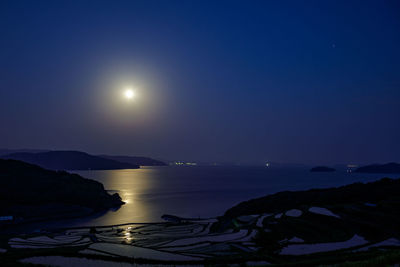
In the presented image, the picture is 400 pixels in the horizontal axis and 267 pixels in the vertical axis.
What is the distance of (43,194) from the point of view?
105 m

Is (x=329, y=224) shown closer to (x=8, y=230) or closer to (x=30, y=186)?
(x=8, y=230)

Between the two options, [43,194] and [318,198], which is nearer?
[318,198]

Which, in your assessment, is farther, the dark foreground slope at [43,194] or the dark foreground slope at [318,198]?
the dark foreground slope at [43,194]

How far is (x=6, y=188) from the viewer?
99812mm

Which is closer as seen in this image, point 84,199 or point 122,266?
point 122,266

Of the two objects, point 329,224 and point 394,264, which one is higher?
point 394,264

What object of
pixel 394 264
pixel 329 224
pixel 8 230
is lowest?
pixel 8 230

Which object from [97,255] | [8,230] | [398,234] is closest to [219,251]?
[97,255]

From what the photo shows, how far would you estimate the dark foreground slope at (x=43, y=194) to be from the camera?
306 ft

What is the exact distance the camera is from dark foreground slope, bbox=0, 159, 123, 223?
306 feet

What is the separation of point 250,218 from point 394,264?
47.0 metres

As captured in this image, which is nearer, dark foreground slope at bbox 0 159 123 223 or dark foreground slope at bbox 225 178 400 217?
dark foreground slope at bbox 225 178 400 217

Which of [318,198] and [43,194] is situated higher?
[43,194]

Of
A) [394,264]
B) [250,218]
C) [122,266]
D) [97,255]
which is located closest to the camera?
[394,264]
